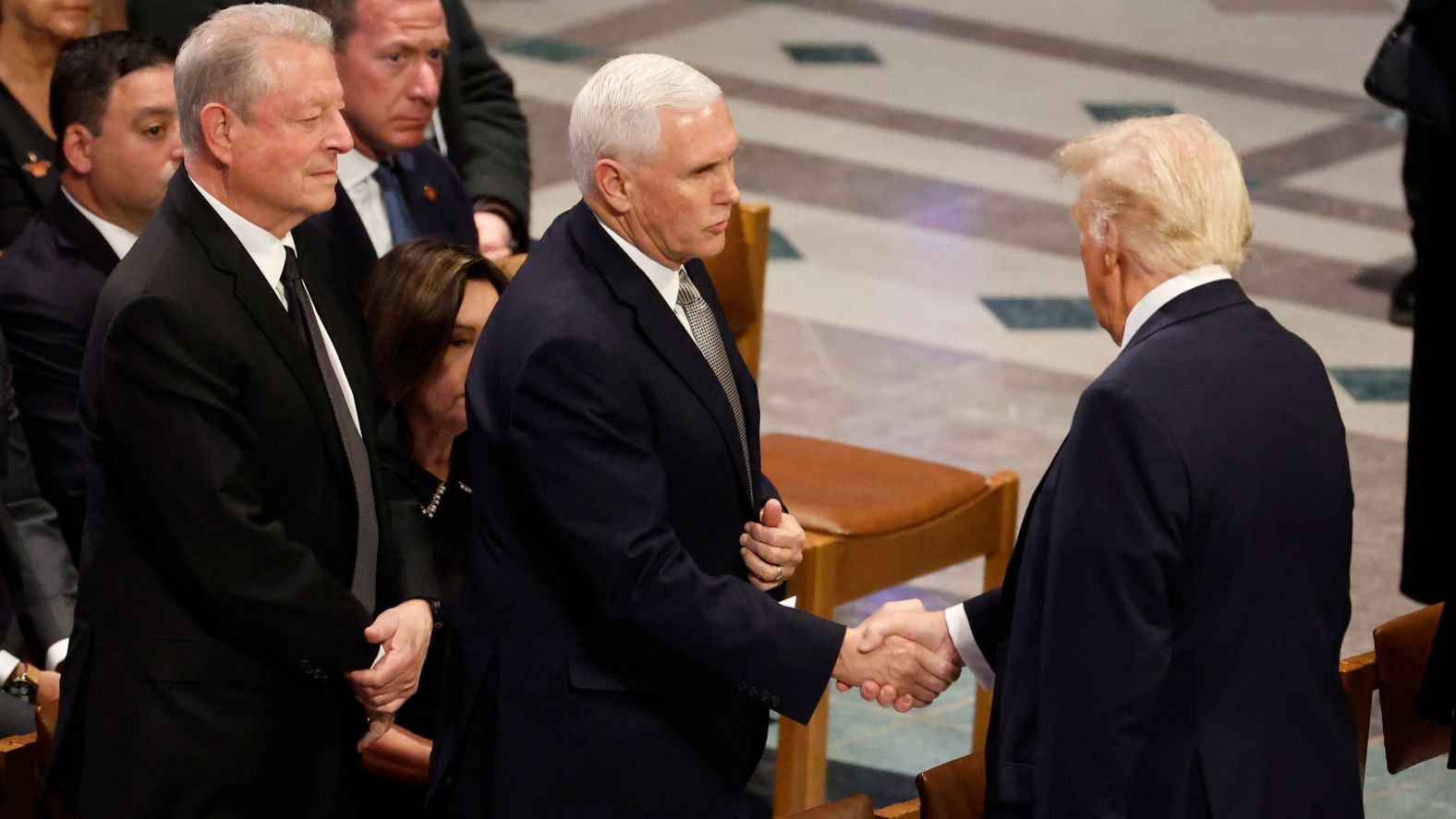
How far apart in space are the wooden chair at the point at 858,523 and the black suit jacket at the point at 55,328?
4.00 ft

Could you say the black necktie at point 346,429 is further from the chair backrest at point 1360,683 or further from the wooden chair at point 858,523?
the chair backrest at point 1360,683

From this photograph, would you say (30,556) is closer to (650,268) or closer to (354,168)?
(354,168)

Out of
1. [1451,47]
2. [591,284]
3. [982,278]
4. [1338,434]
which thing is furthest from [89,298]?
[982,278]

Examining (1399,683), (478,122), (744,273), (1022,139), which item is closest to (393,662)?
(1399,683)

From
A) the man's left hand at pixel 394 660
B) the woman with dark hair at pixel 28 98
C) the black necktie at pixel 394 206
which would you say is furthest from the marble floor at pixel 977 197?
the woman with dark hair at pixel 28 98

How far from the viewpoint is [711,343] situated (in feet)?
8.32

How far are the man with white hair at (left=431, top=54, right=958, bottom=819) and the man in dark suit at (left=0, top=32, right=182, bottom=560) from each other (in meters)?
1.08

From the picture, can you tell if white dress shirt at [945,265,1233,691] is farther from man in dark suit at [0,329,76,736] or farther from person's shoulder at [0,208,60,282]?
person's shoulder at [0,208,60,282]

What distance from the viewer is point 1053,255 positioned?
6.70 m

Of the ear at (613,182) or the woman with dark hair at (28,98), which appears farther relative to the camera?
the woman with dark hair at (28,98)

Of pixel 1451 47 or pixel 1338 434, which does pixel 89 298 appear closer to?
pixel 1338 434

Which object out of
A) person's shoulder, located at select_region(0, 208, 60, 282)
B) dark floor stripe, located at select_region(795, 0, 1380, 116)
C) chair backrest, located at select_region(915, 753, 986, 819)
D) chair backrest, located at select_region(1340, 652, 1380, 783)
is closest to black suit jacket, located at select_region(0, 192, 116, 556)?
person's shoulder, located at select_region(0, 208, 60, 282)

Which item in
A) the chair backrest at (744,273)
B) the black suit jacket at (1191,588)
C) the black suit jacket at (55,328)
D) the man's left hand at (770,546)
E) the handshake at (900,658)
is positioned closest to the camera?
the black suit jacket at (1191,588)

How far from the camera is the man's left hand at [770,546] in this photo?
8.35 ft
